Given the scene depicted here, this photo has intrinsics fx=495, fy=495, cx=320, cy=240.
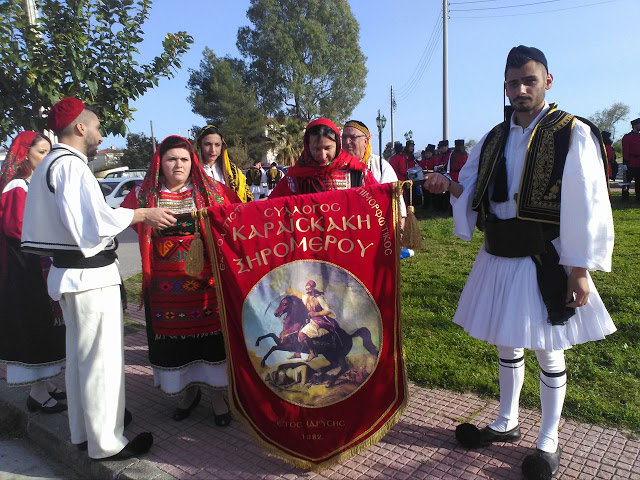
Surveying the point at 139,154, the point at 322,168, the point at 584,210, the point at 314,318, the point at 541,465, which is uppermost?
the point at 139,154

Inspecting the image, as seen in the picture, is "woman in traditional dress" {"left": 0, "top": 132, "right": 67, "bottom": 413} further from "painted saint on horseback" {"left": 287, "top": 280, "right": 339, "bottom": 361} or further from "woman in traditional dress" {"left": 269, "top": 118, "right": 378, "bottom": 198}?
"painted saint on horseback" {"left": 287, "top": 280, "right": 339, "bottom": 361}

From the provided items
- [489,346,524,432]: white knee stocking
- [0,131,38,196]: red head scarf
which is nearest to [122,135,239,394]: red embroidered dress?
[0,131,38,196]: red head scarf

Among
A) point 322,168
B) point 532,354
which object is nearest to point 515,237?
point 322,168

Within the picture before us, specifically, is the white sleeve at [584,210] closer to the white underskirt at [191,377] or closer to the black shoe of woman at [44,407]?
the white underskirt at [191,377]

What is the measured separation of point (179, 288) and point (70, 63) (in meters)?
2.80

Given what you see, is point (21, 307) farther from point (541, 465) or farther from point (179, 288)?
point (541, 465)

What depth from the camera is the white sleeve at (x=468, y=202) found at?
9.27 feet

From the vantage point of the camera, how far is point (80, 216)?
8.38ft

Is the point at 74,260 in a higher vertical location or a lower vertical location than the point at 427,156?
lower

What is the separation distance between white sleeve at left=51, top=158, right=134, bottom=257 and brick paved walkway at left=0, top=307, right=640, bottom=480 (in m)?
1.35

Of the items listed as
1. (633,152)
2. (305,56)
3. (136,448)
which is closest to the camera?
(136,448)

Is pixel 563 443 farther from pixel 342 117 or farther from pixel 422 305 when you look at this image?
pixel 342 117

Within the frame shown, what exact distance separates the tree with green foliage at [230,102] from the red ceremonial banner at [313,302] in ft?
126

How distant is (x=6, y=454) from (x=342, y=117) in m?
40.7
